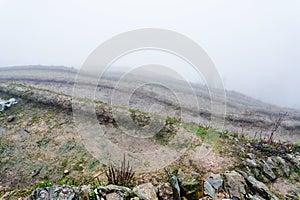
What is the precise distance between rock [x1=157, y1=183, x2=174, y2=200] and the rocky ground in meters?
0.02

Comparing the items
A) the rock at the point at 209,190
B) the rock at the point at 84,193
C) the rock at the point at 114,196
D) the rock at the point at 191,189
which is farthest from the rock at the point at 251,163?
the rock at the point at 84,193

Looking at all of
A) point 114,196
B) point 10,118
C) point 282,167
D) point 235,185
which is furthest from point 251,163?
point 10,118

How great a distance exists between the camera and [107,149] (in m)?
7.92

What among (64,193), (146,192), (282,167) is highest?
(282,167)

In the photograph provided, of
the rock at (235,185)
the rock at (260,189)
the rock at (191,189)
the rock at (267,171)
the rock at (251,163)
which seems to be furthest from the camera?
the rock at (251,163)

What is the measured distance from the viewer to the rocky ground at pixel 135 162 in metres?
5.12

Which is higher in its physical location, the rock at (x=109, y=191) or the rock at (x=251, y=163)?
the rock at (x=251, y=163)

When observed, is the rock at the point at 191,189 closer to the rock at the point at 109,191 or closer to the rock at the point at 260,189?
the rock at the point at 109,191

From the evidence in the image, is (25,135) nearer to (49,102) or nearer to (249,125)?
(49,102)

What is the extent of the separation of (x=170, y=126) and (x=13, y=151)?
20.8 ft

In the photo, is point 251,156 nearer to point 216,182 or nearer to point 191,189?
point 216,182

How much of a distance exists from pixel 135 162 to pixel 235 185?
326 centimetres

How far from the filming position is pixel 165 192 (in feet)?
16.4

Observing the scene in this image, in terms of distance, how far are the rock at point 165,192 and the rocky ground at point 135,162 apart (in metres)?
0.02
